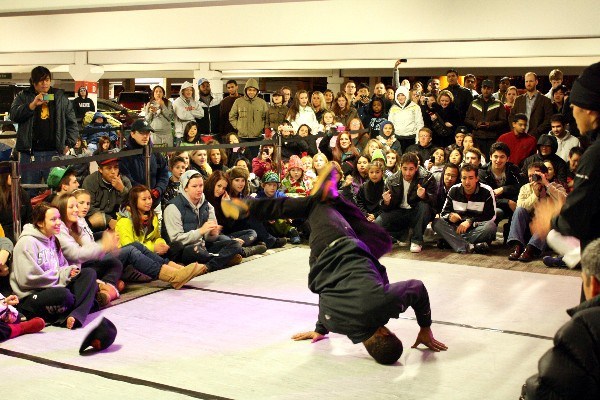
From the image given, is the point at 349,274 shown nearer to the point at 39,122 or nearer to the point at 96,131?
the point at 39,122

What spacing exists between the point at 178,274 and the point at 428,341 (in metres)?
2.03

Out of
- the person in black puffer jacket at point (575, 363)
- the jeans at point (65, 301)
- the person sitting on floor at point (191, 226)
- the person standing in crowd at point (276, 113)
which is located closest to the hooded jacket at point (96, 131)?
the person standing in crowd at point (276, 113)

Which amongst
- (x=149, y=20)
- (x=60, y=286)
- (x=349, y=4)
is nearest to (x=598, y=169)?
(x=60, y=286)

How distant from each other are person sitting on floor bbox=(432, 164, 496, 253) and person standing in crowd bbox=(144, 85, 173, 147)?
13.7ft

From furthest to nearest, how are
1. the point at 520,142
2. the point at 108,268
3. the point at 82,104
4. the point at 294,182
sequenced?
the point at 82,104
the point at 520,142
the point at 294,182
the point at 108,268

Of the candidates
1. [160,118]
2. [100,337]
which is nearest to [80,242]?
[100,337]

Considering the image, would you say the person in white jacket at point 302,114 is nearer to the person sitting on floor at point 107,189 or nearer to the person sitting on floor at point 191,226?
the person sitting on floor at point 191,226

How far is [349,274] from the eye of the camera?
398 cm

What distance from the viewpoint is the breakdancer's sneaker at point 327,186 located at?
4.23 metres

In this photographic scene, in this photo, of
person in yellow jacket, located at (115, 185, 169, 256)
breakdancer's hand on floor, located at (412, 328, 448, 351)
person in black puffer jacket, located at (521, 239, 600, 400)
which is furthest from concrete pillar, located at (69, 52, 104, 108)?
person in black puffer jacket, located at (521, 239, 600, 400)

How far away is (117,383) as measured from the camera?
3.83 metres

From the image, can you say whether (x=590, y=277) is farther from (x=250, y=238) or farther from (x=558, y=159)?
(x=558, y=159)

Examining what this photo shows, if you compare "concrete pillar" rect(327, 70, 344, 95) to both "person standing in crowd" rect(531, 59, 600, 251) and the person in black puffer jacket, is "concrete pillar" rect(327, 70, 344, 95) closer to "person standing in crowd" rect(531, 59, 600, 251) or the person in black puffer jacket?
"person standing in crowd" rect(531, 59, 600, 251)

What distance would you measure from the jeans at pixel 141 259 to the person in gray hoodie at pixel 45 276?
0.81 metres
